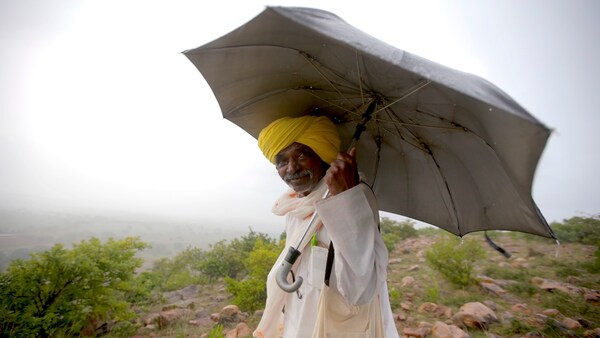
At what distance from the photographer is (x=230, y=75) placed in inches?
76.4

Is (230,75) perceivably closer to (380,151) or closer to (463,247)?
(380,151)

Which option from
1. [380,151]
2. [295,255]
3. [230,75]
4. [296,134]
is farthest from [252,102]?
[295,255]

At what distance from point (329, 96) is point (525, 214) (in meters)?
1.50

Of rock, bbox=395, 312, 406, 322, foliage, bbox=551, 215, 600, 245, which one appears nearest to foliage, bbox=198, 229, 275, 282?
rock, bbox=395, 312, 406, 322

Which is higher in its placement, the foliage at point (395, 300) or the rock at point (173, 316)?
the foliage at point (395, 300)

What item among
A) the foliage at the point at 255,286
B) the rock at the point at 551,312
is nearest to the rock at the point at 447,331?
the rock at the point at 551,312

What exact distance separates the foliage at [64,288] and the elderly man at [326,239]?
4.03 meters

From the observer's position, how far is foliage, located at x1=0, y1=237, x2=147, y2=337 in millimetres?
3475

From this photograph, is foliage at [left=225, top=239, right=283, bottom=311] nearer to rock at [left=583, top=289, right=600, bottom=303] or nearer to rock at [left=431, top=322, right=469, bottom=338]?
rock at [left=431, top=322, right=469, bottom=338]

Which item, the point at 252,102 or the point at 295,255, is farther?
→ the point at 252,102

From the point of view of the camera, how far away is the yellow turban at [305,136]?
1915 millimetres

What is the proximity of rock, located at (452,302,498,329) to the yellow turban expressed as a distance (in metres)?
4.47

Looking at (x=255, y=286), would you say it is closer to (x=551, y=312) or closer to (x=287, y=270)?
(x=287, y=270)

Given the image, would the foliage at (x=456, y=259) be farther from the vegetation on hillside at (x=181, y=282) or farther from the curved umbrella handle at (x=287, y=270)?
the curved umbrella handle at (x=287, y=270)
